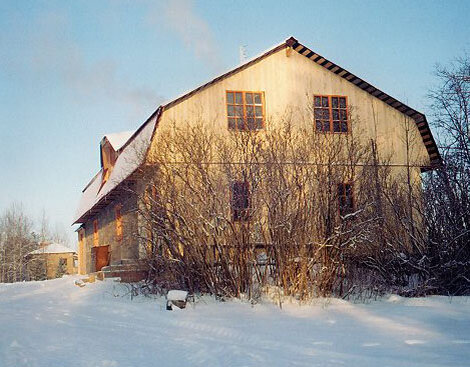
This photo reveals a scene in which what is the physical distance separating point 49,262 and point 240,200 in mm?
51515

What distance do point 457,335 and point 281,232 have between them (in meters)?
4.15

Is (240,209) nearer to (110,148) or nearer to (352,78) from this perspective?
(352,78)

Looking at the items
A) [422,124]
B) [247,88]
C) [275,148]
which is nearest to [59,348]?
[275,148]

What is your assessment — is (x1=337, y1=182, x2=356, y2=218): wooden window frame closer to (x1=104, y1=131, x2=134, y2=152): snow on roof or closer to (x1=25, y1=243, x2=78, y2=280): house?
(x1=104, y1=131, x2=134, y2=152): snow on roof

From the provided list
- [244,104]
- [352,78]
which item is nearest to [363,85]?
[352,78]

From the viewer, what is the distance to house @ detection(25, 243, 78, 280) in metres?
51.7

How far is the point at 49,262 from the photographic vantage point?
56.7 meters

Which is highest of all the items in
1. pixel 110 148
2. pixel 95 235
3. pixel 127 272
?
pixel 110 148

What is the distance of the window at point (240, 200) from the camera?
1030 centimetres

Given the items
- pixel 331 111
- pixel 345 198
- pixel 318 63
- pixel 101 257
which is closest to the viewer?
pixel 345 198

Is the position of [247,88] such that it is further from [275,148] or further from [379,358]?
[379,358]

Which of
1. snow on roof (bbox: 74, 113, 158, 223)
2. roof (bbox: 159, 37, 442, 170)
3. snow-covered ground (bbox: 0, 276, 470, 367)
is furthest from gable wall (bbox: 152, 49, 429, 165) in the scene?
snow-covered ground (bbox: 0, 276, 470, 367)

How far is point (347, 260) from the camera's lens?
1054cm

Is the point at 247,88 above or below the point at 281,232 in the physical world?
above
